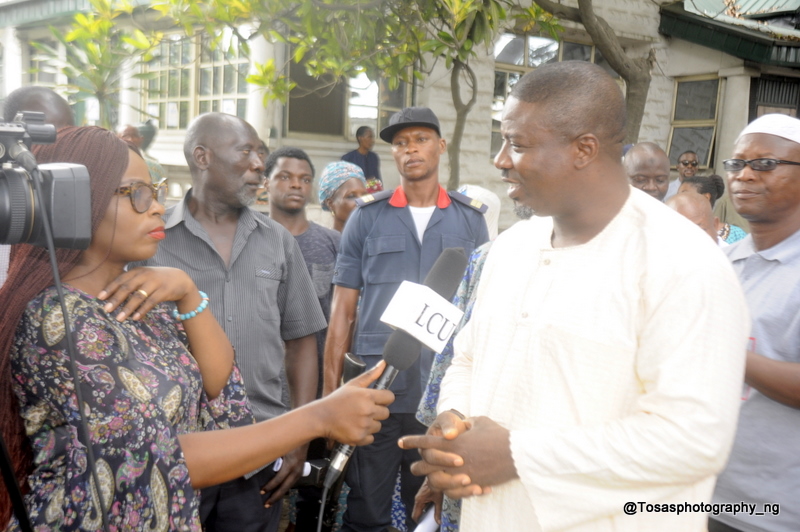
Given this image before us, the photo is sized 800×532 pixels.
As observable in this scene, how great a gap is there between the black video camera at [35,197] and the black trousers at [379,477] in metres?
2.34

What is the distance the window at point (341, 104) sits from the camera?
31.6 ft

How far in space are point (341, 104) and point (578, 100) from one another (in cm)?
867

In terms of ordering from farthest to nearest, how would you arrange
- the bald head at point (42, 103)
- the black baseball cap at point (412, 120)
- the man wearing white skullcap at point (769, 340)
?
the black baseball cap at point (412, 120)
the bald head at point (42, 103)
the man wearing white skullcap at point (769, 340)

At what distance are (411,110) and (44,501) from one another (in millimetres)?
2913

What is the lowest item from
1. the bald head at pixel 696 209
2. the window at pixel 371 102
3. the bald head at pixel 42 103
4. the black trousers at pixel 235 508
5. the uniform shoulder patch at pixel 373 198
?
the black trousers at pixel 235 508

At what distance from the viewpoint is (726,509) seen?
2.30m

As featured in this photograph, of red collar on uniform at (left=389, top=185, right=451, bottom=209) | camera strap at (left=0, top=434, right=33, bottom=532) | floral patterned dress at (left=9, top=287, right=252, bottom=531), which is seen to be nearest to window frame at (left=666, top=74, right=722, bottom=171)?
red collar on uniform at (left=389, top=185, right=451, bottom=209)

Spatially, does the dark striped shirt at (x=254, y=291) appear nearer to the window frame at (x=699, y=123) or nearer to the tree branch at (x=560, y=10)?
the tree branch at (x=560, y=10)

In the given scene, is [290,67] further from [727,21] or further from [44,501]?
[44,501]

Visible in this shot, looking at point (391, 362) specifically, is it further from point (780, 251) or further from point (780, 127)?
point (780, 127)

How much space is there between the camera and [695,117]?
41.4 ft

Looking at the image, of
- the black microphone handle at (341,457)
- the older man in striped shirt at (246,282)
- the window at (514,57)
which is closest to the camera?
the black microphone handle at (341,457)

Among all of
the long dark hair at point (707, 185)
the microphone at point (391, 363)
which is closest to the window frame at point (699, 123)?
the long dark hair at point (707, 185)

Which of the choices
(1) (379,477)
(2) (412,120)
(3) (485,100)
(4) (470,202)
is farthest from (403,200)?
(3) (485,100)
